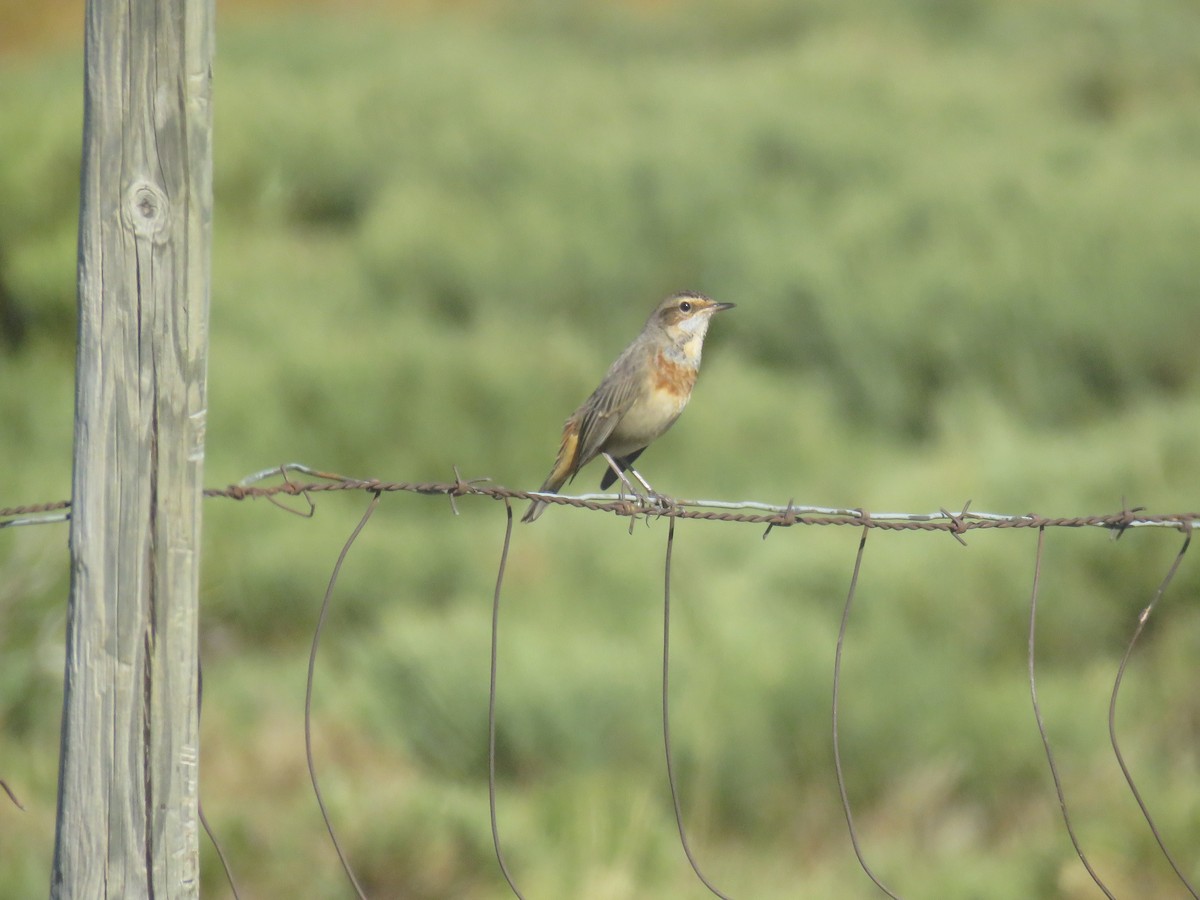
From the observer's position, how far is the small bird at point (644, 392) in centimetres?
468

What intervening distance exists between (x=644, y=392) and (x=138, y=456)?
2.66 metres

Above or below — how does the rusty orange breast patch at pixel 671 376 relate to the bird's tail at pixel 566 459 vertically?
above

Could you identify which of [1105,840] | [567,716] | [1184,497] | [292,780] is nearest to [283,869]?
[292,780]

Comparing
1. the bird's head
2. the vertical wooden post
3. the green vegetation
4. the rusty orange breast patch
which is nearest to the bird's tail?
the rusty orange breast patch

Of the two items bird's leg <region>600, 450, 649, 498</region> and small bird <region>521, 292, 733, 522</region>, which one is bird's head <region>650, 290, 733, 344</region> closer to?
small bird <region>521, 292, 733, 522</region>

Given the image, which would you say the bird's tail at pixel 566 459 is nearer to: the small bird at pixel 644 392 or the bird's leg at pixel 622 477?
the small bird at pixel 644 392

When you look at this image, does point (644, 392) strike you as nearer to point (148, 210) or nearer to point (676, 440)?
point (148, 210)

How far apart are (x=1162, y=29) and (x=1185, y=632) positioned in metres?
15.9

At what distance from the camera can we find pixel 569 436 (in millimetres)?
4949

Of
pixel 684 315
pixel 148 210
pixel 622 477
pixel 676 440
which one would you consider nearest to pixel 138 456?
pixel 148 210

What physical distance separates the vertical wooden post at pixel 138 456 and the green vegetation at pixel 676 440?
3.14 metres

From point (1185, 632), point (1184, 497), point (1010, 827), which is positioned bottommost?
point (1010, 827)

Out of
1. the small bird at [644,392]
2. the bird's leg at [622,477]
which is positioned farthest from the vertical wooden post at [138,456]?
the small bird at [644,392]

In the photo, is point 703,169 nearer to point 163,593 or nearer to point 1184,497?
point 1184,497
